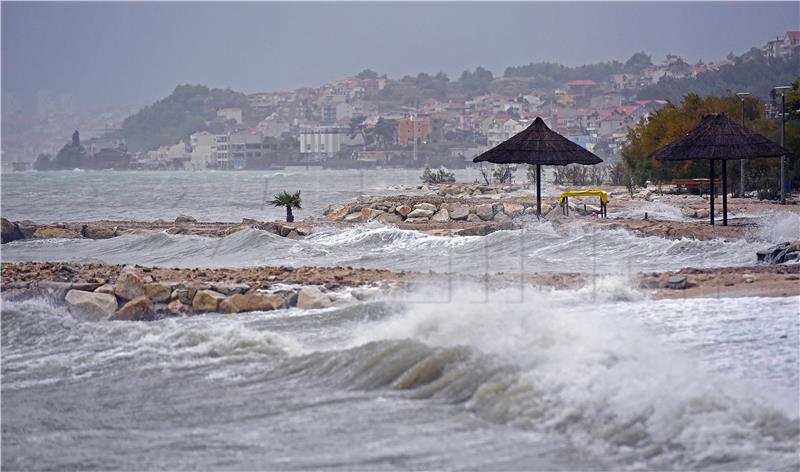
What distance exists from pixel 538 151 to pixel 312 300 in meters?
11.2

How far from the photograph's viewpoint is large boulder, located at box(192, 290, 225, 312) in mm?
12195

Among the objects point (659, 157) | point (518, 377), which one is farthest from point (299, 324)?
point (659, 157)

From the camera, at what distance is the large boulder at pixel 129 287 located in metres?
12.5

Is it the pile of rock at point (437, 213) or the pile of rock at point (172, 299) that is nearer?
the pile of rock at point (172, 299)

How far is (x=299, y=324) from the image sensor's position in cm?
1138

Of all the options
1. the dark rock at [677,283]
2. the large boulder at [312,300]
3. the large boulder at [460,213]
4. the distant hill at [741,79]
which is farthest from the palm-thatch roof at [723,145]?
the distant hill at [741,79]

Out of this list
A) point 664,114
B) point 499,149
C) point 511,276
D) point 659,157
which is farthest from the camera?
point 664,114

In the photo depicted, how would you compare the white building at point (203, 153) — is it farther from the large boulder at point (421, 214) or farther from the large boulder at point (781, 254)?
the large boulder at point (781, 254)

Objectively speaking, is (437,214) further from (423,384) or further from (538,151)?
(423,384)

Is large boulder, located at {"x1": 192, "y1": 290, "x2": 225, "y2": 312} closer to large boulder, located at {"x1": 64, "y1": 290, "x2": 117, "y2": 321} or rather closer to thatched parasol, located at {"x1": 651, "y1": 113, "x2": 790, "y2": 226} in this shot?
large boulder, located at {"x1": 64, "y1": 290, "x2": 117, "y2": 321}

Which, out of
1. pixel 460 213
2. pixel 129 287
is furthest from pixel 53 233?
pixel 129 287

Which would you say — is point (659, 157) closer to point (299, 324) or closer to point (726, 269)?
point (726, 269)

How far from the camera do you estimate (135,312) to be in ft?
39.2

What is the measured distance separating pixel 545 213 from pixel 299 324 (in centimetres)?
1435
